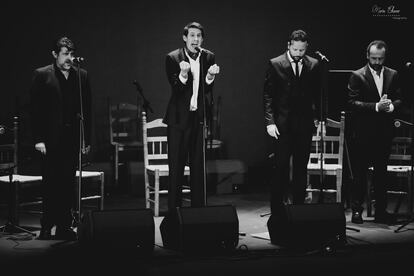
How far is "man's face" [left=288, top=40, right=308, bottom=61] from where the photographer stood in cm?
560

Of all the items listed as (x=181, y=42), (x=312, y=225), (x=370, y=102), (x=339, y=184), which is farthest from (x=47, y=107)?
(x=181, y=42)

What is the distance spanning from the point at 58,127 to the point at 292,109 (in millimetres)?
1830

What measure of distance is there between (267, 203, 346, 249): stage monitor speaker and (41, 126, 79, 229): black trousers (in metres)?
1.67

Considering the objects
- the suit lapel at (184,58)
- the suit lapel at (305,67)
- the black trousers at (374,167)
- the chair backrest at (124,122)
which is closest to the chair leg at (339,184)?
the black trousers at (374,167)

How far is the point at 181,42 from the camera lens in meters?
9.02

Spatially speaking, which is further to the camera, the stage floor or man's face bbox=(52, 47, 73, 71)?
man's face bbox=(52, 47, 73, 71)

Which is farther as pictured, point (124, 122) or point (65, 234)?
point (124, 122)

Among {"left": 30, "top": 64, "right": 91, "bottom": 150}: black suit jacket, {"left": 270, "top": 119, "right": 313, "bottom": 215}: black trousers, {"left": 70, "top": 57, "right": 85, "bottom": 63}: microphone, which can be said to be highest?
{"left": 70, "top": 57, "right": 85, "bottom": 63}: microphone

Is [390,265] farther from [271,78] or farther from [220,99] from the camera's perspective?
[220,99]

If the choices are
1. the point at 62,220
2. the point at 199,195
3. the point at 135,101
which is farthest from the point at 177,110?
the point at 135,101

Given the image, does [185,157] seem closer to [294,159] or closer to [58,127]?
[294,159]

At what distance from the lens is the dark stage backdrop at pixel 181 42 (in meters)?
8.44
